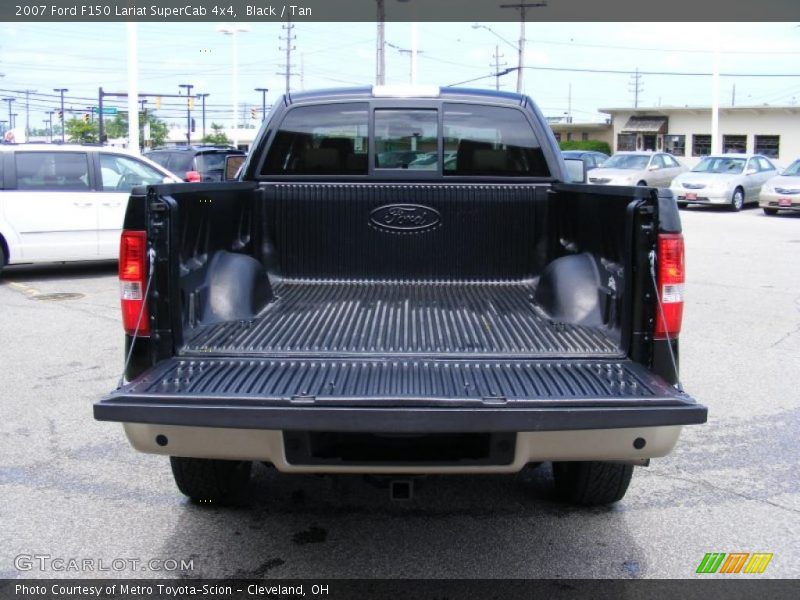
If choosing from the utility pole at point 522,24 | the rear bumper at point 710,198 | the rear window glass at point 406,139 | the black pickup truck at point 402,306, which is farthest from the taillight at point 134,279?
the utility pole at point 522,24

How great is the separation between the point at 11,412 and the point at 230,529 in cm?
259

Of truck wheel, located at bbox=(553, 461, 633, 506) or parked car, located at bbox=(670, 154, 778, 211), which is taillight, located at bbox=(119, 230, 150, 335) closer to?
truck wheel, located at bbox=(553, 461, 633, 506)

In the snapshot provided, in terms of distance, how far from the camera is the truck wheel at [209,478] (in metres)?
3.93

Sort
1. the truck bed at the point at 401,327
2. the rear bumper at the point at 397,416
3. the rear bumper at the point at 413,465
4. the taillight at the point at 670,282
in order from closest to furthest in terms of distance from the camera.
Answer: the rear bumper at the point at 397,416 → the rear bumper at the point at 413,465 → the taillight at the point at 670,282 → the truck bed at the point at 401,327

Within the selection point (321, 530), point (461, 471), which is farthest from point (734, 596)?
point (321, 530)

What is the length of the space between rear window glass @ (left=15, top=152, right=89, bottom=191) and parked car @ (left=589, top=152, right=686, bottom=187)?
1630 cm

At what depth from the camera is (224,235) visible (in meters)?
4.42

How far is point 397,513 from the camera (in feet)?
13.7

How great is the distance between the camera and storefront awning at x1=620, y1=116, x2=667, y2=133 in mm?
56656

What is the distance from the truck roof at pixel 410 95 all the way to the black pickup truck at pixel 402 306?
17 mm

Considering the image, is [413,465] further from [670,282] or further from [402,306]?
[402,306]

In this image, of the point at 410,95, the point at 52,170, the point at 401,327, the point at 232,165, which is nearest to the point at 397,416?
the point at 401,327

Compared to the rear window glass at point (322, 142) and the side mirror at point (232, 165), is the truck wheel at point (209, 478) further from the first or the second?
the side mirror at point (232, 165)

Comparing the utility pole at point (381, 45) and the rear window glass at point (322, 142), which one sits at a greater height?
the utility pole at point (381, 45)
